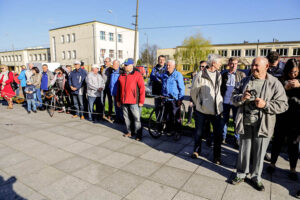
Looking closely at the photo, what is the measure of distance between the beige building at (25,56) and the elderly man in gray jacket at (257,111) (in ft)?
169

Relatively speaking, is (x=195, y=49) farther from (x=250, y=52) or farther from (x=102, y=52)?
(x=102, y=52)

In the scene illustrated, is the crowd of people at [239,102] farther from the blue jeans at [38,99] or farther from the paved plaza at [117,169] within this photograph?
the blue jeans at [38,99]

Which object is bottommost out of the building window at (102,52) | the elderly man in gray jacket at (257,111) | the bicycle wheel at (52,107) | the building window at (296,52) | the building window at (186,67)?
the bicycle wheel at (52,107)

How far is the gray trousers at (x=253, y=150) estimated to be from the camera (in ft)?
9.64

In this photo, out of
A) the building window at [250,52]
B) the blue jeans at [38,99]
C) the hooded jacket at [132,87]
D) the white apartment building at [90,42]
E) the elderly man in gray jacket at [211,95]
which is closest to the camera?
the elderly man in gray jacket at [211,95]

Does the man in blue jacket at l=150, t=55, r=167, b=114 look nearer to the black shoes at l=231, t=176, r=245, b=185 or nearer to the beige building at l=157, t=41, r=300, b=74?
the black shoes at l=231, t=176, r=245, b=185

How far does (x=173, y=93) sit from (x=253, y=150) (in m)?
2.34

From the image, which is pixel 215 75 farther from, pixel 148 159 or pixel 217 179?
pixel 148 159

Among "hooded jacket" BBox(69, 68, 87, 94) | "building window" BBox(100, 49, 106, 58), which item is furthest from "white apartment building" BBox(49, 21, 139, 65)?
"hooded jacket" BBox(69, 68, 87, 94)

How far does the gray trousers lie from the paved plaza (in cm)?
23

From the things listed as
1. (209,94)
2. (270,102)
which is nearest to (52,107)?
(209,94)

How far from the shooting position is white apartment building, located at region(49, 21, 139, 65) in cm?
3650

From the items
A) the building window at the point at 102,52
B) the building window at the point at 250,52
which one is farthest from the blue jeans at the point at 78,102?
the building window at the point at 250,52

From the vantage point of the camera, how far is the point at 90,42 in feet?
120
